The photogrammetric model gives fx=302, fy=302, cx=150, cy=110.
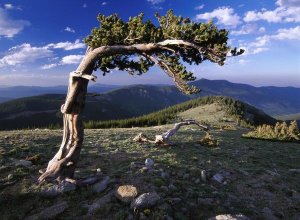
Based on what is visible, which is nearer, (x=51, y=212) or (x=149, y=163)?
(x=51, y=212)

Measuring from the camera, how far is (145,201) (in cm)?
1166

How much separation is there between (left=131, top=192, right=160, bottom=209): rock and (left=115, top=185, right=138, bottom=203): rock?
49 cm

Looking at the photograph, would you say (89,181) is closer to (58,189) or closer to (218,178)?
(58,189)

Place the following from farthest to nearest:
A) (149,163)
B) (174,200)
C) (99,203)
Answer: (149,163) → (174,200) → (99,203)

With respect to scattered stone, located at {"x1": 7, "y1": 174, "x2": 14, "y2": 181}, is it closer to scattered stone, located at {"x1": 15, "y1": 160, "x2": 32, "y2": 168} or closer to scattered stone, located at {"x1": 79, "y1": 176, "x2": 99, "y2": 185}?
scattered stone, located at {"x1": 15, "y1": 160, "x2": 32, "y2": 168}

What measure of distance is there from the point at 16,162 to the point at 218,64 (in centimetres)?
1248

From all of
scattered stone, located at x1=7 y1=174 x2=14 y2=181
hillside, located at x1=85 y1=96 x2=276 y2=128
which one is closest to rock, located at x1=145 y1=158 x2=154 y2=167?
scattered stone, located at x1=7 y1=174 x2=14 y2=181

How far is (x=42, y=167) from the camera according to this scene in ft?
55.7

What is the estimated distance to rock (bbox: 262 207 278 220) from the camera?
11.9m

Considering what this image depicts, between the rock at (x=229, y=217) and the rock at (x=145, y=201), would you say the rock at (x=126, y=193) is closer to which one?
the rock at (x=145, y=201)

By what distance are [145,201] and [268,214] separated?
5041mm

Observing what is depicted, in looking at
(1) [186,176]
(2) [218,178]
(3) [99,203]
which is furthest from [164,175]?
(3) [99,203]

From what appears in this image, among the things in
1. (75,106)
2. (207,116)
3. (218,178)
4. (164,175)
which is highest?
(75,106)

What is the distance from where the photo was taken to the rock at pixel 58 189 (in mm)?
12969
